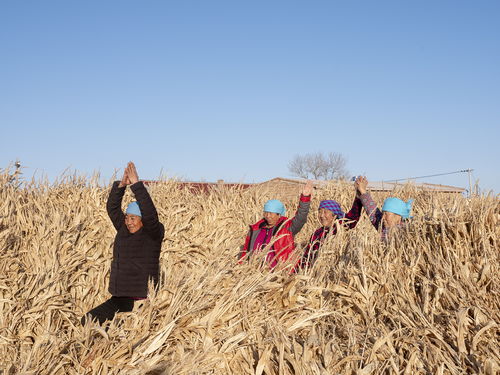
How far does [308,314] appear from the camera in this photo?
302cm

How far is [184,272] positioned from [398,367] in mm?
1227

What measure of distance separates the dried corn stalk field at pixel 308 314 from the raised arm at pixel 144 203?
85 cm

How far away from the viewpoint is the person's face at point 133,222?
487 cm

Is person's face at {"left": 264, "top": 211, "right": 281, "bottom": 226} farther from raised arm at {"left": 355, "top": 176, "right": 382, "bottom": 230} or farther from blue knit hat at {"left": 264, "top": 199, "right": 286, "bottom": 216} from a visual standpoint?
raised arm at {"left": 355, "top": 176, "right": 382, "bottom": 230}

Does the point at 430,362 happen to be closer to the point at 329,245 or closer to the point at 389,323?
the point at 389,323

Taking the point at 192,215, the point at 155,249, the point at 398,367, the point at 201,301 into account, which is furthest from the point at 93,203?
the point at 398,367

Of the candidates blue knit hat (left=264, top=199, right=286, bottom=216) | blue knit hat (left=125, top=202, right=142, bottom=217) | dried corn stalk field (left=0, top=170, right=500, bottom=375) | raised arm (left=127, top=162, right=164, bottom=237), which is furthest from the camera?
blue knit hat (left=264, top=199, right=286, bottom=216)

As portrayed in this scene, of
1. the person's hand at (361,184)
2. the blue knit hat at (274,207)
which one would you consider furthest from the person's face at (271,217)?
the person's hand at (361,184)

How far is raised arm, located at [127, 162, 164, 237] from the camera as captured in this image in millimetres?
4742

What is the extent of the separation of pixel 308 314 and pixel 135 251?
225 cm

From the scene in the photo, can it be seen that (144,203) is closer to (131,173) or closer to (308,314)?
(131,173)

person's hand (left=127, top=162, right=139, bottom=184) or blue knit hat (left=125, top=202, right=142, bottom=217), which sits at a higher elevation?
A: person's hand (left=127, top=162, right=139, bottom=184)

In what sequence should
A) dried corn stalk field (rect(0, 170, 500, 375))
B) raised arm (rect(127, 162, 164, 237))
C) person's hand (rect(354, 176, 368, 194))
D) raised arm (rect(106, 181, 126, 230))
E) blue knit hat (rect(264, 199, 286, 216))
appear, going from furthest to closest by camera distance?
person's hand (rect(354, 176, 368, 194))
blue knit hat (rect(264, 199, 286, 216))
raised arm (rect(106, 181, 126, 230))
raised arm (rect(127, 162, 164, 237))
dried corn stalk field (rect(0, 170, 500, 375))

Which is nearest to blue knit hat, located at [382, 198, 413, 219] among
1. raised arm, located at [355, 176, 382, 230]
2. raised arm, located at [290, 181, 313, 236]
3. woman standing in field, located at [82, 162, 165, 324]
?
raised arm, located at [355, 176, 382, 230]
